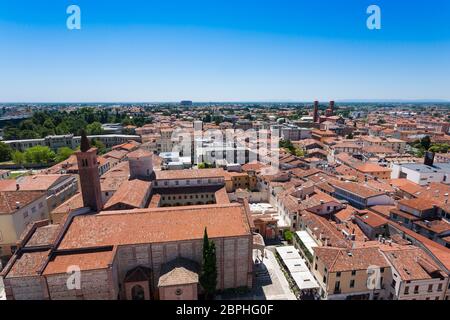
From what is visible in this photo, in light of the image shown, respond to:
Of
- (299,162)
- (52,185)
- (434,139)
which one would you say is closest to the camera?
(52,185)

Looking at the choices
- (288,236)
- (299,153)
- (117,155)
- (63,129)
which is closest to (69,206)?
(288,236)

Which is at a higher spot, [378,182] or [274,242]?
[378,182]

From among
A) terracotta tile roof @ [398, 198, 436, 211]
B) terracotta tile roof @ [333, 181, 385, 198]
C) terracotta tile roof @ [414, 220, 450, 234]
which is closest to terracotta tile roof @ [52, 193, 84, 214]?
terracotta tile roof @ [333, 181, 385, 198]

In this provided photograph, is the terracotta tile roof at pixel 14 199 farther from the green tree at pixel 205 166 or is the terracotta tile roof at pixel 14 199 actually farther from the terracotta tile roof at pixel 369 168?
the terracotta tile roof at pixel 369 168

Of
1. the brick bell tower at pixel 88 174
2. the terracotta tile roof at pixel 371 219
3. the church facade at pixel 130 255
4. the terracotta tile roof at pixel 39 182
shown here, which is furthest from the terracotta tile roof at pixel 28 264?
the terracotta tile roof at pixel 371 219

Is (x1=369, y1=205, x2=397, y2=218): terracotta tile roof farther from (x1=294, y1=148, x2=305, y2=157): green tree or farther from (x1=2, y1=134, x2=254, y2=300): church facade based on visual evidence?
(x1=294, y1=148, x2=305, y2=157): green tree
